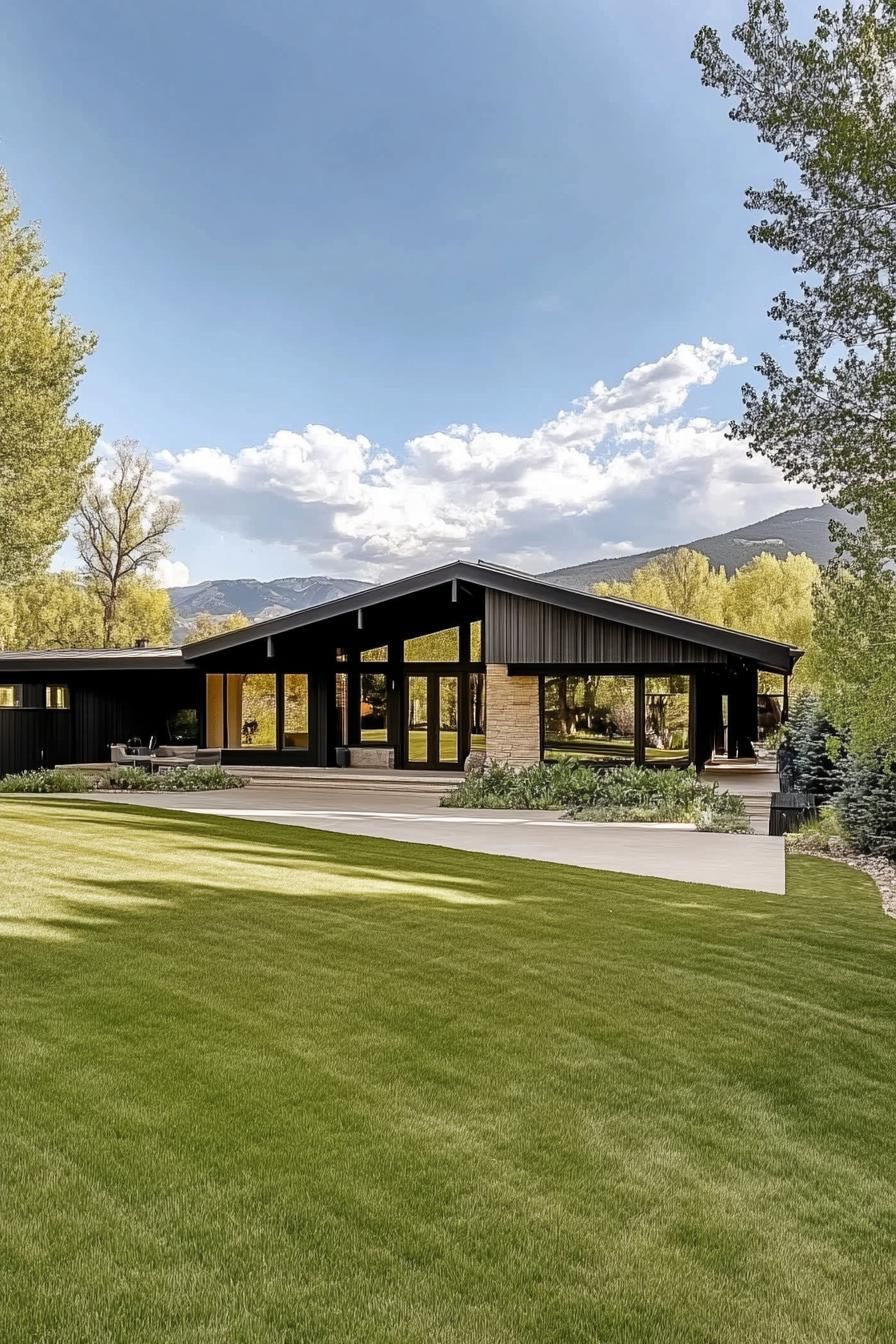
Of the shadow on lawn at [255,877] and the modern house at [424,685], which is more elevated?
the modern house at [424,685]

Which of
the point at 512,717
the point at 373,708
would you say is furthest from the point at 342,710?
the point at 512,717

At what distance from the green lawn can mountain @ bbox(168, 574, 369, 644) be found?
17208 cm

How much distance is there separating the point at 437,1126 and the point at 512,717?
1529 cm

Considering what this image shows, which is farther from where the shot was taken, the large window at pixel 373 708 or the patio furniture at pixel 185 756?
the large window at pixel 373 708

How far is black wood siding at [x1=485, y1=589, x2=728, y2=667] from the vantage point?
17109 mm

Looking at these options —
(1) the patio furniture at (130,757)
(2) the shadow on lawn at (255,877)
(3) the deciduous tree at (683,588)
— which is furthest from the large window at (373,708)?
(3) the deciduous tree at (683,588)

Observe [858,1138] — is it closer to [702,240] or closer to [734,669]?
[734,669]

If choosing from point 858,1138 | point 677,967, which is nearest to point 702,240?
point 677,967

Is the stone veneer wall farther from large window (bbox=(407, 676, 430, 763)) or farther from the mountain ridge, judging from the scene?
the mountain ridge

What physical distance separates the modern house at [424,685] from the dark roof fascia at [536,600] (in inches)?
1.5

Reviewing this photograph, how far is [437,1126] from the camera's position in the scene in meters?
3.45

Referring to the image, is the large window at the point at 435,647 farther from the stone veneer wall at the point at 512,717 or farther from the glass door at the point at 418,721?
the stone veneer wall at the point at 512,717

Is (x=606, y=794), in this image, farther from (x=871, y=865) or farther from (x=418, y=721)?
(x=418, y=721)

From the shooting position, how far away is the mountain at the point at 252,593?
180 m
